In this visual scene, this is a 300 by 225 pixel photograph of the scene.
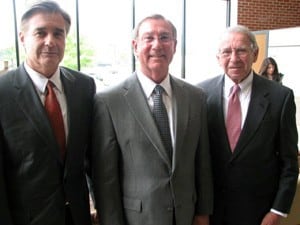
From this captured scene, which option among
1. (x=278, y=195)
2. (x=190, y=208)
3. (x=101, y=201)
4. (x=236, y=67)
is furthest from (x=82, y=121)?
(x=278, y=195)

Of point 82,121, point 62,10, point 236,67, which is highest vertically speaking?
point 62,10

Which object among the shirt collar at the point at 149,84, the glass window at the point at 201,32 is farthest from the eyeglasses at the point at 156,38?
the glass window at the point at 201,32

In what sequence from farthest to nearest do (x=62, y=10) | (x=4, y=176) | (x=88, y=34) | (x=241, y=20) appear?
(x=241, y=20)
(x=88, y=34)
(x=62, y=10)
(x=4, y=176)

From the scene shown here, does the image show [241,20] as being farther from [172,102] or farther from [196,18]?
[172,102]

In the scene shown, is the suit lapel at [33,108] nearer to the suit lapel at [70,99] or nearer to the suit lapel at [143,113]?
the suit lapel at [70,99]

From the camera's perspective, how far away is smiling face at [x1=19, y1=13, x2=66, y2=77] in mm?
1563

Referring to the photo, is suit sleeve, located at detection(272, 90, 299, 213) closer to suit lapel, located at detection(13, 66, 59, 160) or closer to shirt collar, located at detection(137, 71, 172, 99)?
shirt collar, located at detection(137, 71, 172, 99)

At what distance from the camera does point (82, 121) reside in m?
1.65

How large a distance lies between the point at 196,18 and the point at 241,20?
106 centimetres

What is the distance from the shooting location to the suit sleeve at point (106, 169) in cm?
163

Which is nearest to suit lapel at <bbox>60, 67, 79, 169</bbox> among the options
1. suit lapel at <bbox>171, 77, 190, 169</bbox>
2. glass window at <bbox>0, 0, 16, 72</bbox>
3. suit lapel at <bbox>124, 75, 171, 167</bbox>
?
suit lapel at <bbox>124, 75, 171, 167</bbox>

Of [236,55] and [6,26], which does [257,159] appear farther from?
[6,26]

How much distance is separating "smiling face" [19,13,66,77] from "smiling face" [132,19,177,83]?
1.32 feet

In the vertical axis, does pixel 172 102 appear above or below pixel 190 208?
above
